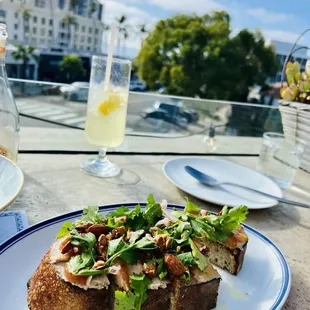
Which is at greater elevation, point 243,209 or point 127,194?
point 243,209

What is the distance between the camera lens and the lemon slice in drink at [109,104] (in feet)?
3.09

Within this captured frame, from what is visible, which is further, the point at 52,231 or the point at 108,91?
the point at 108,91

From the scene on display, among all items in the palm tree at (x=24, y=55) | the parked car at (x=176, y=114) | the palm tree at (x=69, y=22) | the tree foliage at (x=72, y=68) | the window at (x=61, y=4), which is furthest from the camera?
the palm tree at (x=69, y=22)

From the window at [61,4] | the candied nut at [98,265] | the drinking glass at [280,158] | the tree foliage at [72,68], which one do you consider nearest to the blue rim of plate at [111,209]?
the candied nut at [98,265]

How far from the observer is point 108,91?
936mm

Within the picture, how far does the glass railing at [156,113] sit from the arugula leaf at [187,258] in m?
0.83

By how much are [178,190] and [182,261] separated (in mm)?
429

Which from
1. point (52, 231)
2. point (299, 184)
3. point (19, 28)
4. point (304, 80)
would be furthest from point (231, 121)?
point (19, 28)

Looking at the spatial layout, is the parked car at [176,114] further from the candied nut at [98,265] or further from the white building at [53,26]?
the white building at [53,26]

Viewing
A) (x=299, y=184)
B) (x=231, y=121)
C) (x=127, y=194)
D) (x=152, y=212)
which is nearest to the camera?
(x=152, y=212)

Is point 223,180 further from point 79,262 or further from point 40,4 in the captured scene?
point 40,4

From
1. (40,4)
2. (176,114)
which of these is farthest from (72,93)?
(40,4)

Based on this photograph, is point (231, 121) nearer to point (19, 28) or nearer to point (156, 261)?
point (156, 261)

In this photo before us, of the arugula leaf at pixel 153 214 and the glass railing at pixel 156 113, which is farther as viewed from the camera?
the glass railing at pixel 156 113
